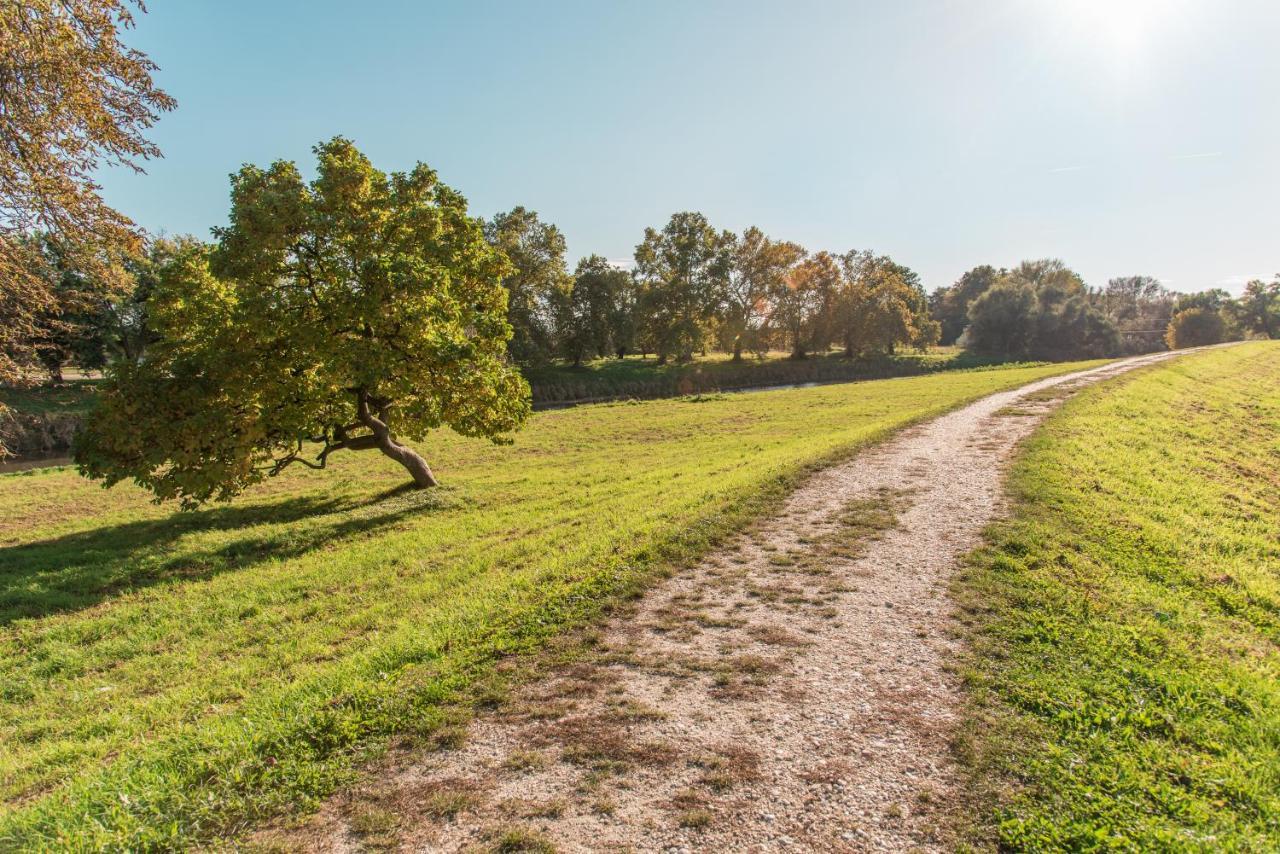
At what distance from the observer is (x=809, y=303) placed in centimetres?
7200

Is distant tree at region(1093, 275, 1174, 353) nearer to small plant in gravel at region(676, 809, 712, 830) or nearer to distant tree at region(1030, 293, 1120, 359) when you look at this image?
distant tree at region(1030, 293, 1120, 359)

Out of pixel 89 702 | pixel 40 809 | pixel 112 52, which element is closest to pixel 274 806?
pixel 40 809

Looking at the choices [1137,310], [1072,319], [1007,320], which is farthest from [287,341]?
[1137,310]

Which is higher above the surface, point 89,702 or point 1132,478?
point 1132,478

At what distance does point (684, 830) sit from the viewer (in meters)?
3.72

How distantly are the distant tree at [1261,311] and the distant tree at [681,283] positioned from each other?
9598cm

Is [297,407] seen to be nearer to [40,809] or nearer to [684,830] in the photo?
[40,809]

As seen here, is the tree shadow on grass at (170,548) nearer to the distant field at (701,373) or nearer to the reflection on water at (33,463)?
the reflection on water at (33,463)

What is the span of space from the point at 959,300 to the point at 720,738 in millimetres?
133264

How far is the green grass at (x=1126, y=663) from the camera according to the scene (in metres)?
3.79

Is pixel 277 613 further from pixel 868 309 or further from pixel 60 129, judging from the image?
pixel 868 309

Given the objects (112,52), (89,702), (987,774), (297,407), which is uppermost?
(112,52)

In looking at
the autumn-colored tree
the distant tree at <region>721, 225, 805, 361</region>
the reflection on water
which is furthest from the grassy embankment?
the distant tree at <region>721, 225, 805, 361</region>

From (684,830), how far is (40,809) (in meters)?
4.79
